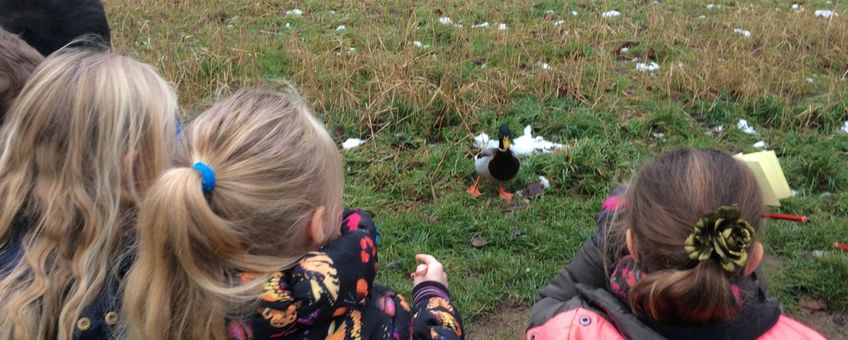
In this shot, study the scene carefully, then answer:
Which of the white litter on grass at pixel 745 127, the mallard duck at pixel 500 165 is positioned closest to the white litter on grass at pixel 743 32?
the white litter on grass at pixel 745 127

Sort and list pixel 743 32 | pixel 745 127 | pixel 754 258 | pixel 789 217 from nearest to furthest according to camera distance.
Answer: pixel 754 258
pixel 789 217
pixel 745 127
pixel 743 32

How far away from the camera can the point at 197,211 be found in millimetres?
1322

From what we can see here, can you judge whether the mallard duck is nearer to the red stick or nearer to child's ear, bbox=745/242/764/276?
the red stick

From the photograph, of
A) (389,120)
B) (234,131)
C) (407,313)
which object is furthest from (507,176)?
(234,131)

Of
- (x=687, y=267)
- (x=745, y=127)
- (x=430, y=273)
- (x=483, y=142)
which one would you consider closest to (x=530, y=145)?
(x=483, y=142)

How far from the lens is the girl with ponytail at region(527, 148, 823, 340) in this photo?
4.80 ft

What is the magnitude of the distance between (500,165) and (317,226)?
2581 millimetres

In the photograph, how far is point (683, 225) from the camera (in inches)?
60.8

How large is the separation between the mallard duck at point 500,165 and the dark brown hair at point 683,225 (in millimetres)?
2310

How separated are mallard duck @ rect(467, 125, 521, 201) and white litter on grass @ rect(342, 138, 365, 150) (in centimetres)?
93

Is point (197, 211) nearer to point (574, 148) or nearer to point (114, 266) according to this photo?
point (114, 266)

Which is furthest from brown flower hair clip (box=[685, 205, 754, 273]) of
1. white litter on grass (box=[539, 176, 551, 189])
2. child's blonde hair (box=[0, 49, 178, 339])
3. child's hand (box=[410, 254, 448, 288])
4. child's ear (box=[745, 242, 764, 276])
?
white litter on grass (box=[539, 176, 551, 189])

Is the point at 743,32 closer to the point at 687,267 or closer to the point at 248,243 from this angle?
the point at 687,267

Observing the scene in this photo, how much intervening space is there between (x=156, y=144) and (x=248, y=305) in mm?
459
